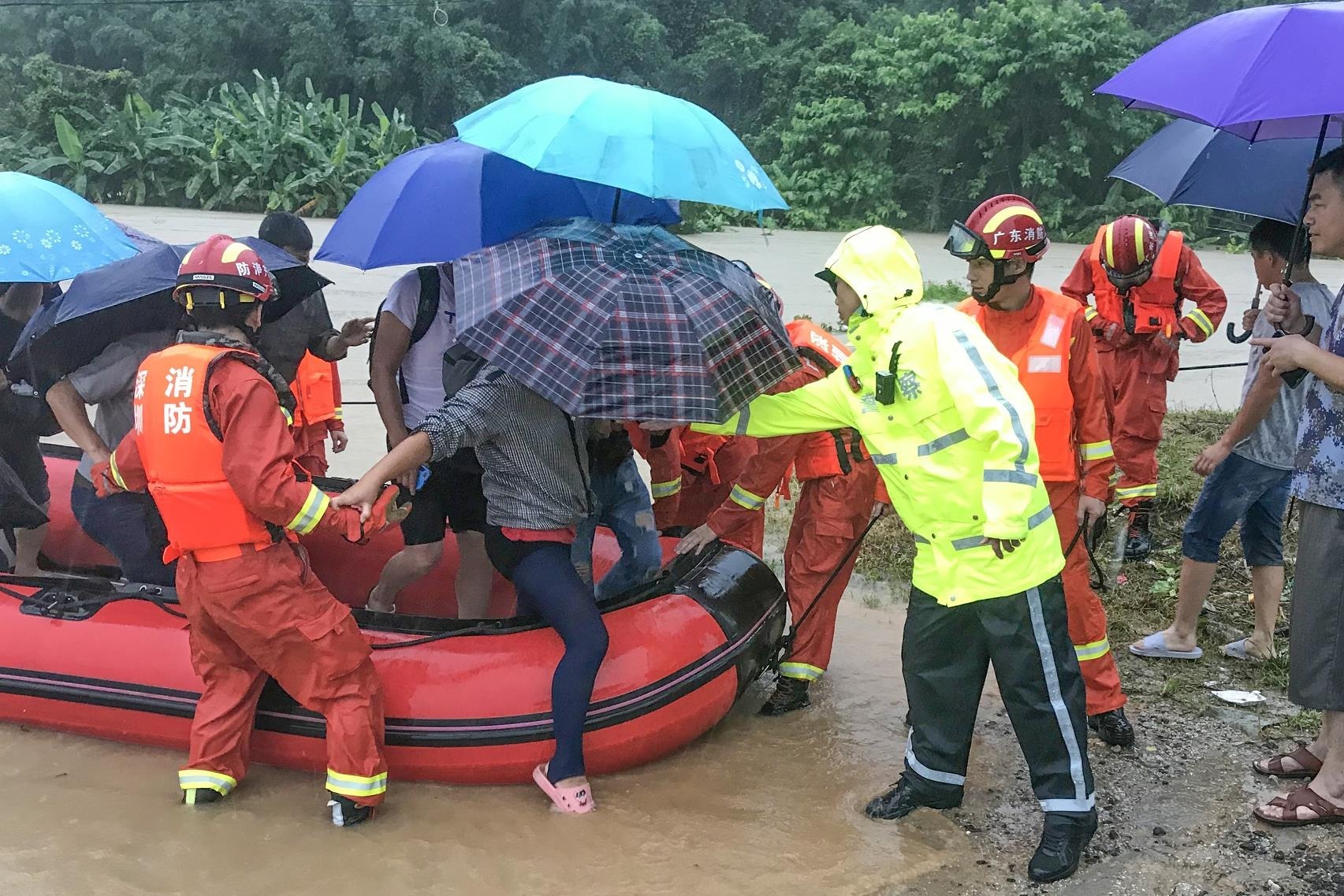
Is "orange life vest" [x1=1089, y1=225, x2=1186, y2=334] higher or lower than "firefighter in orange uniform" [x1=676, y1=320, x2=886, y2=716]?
higher

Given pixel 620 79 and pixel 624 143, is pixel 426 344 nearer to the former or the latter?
pixel 624 143

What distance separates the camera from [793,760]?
4.13 m

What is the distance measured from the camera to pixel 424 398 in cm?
433

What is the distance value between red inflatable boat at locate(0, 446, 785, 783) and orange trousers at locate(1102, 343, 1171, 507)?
257 centimetres

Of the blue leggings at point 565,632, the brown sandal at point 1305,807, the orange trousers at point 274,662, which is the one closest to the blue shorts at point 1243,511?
the brown sandal at point 1305,807

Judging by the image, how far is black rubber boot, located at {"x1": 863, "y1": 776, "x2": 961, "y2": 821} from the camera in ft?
12.1

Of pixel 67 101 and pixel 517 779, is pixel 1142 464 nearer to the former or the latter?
pixel 517 779

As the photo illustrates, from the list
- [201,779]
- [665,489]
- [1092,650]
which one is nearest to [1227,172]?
[1092,650]

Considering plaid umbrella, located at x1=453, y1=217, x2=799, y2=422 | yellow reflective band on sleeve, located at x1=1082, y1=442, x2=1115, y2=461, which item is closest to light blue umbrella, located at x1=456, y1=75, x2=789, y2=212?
plaid umbrella, located at x1=453, y1=217, x2=799, y2=422

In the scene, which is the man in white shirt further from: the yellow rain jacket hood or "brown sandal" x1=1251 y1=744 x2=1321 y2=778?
"brown sandal" x1=1251 y1=744 x2=1321 y2=778

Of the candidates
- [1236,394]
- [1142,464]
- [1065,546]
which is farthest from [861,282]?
[1236,394]

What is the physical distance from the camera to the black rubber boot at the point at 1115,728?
163 inches

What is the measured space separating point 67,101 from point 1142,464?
70.4 ft

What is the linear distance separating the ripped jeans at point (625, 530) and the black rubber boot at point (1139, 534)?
109 inches
